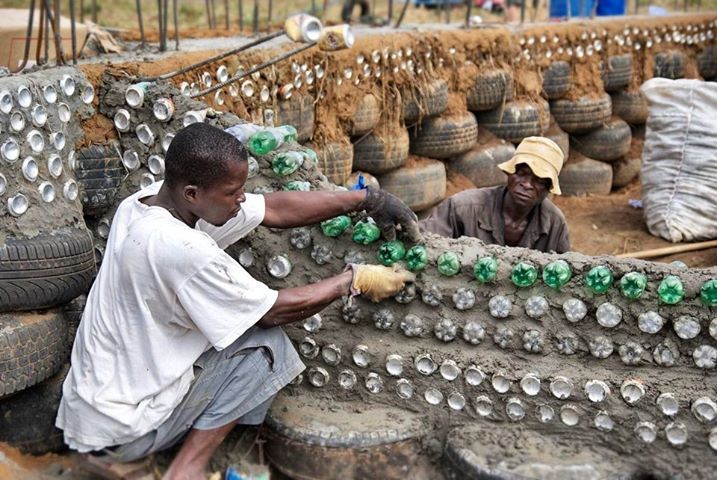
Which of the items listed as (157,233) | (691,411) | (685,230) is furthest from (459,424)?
(685,230)

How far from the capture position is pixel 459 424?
3.24m

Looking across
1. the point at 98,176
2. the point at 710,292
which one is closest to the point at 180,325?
the point at 98,176

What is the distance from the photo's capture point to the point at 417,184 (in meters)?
6.20

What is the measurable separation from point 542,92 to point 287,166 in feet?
14.6

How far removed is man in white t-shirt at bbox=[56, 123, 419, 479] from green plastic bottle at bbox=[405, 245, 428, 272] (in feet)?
0.82

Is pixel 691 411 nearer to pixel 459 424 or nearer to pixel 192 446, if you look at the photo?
pixel 459 424

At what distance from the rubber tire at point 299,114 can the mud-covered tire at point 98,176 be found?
133 cm

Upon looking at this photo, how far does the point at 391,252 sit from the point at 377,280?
17 cm

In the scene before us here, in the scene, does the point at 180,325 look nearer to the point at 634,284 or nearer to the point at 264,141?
the point at 264,141

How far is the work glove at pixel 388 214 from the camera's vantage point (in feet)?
10.4

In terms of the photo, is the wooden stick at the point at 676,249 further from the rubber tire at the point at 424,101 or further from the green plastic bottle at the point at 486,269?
the green plastic bottle at the point at 486,269

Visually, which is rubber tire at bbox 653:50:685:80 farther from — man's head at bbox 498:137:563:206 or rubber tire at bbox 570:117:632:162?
man's head at bbox 498:137:563:206

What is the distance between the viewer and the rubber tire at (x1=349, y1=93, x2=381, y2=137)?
5699 mm

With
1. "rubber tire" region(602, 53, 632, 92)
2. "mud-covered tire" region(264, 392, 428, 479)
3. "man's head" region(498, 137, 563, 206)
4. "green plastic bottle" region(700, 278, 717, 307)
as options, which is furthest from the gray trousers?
"rubber tire" region(602, 53, 632, 92)
